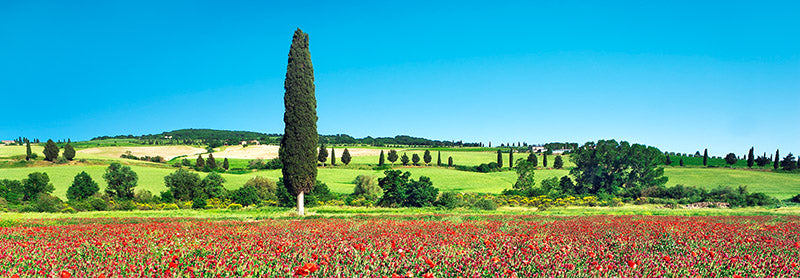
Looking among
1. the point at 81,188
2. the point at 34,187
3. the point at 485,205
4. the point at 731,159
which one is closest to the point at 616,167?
the point at 485,205

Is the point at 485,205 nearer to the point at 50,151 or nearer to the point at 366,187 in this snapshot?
the point at 366,187

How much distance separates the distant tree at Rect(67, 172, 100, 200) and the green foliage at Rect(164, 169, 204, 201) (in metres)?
7.32

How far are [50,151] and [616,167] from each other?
90496mm

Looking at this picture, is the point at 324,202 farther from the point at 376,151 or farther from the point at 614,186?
the point at 376,151

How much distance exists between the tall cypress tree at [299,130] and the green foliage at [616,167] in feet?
153

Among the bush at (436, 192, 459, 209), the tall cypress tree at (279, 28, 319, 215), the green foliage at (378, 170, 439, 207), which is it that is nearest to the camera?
the tall cypress tree at (279, 28, 319, 215)

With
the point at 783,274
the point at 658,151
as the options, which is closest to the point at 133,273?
the point at 783,274

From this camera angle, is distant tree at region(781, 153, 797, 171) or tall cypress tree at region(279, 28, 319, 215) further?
distant tree at region(781, 153, 797, 171)

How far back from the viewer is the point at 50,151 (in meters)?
74.0

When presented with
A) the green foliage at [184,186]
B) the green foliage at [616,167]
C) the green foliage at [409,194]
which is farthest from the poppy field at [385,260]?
the green foliage at [616,167]

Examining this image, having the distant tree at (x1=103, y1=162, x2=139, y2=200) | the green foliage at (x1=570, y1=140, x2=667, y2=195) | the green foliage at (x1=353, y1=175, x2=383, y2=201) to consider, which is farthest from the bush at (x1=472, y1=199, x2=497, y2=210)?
the distant tree at (x1=103, y1=162, x2=139, y2=200)

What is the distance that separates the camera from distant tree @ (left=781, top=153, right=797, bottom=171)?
293 ft

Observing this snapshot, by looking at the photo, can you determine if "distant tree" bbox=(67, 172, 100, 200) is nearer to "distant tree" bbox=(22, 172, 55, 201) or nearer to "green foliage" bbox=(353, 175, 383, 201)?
"distant tree" bbox=(22, 172, 55, 201)

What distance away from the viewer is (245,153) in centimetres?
12019
